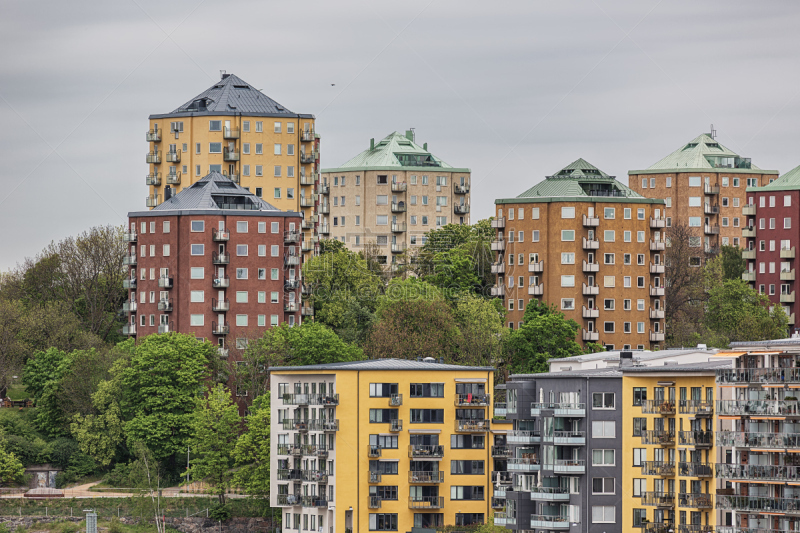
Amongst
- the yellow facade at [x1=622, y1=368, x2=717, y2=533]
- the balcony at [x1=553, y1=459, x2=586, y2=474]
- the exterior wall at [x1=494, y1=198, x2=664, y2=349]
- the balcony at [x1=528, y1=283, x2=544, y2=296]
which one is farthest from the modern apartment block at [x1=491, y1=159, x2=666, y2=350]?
the yellow facade at [x1=622, y1=368, x2=717, y2=533]

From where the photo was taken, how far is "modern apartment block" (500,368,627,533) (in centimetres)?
11450

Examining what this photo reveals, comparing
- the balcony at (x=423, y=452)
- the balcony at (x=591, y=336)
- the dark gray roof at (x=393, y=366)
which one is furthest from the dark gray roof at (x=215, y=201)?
the balcony at (x=423, y=452)

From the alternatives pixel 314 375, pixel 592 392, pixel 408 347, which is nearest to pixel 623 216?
pixel 408 347

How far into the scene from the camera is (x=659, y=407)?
11394cm

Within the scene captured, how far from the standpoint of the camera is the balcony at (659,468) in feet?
367

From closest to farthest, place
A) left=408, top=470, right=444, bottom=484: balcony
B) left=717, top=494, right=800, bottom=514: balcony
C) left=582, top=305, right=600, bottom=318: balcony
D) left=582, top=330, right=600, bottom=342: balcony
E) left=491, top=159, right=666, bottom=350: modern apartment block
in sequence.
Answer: left=717, top=494, right=800, bottom=514: balcony < left=408, top=470, right=444, bottom=484: balcony < left=582, top=330, right=600, bottom=342: balcony < left=582, top=305, right=600, bottom=318: balcony < left=491, top=159, right=666, bottom=350: modern apartment block

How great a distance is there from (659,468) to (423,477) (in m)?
26.8

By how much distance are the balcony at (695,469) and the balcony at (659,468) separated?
84cm

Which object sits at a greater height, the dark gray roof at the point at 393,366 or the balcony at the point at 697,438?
the dark gray roof at the point at 393,366

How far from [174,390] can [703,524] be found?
63.8 m

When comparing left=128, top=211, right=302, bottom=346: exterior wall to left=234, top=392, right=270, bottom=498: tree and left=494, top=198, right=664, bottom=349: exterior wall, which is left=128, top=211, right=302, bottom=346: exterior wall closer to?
left=234, top=392, right=270, bottom=498: tree

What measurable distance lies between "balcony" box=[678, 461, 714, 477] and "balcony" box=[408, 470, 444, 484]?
91.6 ft

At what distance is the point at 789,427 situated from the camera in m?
105

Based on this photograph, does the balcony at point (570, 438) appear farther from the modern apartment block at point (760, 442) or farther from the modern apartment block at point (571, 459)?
the modern apartment block at point (760, 442)
